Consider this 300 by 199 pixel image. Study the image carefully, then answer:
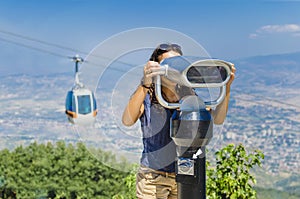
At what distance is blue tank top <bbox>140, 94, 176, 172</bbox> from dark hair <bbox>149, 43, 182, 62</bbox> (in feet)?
0.50

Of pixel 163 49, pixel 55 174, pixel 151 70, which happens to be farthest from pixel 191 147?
pixel 55 174

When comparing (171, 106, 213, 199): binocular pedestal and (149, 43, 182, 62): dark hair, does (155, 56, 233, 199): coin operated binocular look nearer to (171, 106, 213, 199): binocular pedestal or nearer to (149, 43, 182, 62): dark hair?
(171, 106, 213, 199): binocular pedestal

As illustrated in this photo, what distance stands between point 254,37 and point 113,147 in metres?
8.11

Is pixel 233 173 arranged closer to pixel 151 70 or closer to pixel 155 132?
pixel 155 132

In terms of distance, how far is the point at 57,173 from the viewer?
4895mm

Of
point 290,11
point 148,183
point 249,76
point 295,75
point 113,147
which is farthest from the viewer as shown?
point 290,11

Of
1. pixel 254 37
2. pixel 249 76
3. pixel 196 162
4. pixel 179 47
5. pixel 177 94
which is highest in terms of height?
pixel 254 37

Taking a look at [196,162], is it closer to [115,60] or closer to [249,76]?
[115,60]

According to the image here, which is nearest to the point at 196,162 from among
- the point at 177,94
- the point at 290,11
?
the point at 177,94

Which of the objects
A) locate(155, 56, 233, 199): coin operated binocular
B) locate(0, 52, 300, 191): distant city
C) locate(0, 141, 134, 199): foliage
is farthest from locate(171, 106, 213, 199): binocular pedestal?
locate(0, 141, 134, 199): foliage

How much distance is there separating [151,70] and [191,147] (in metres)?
0.17

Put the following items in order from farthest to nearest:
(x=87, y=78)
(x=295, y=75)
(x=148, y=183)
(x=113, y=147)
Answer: (x=295, y=75) → (x=148, y=183) → (x=113, y=147) → (x=87, y=78)

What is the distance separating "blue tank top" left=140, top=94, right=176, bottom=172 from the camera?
4.10ft

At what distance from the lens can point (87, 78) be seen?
1.07 meters
